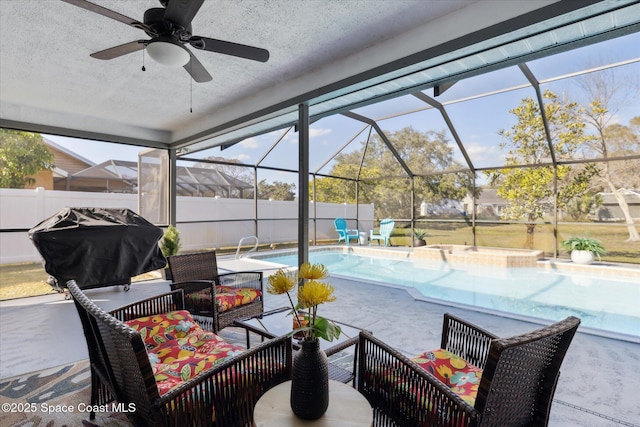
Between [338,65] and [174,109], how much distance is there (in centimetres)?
317

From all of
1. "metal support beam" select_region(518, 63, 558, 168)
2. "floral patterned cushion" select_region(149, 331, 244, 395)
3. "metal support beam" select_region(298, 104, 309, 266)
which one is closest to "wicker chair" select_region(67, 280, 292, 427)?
"floral patterned cushion" select_region(149, 331, 244, 395)

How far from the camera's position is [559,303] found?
17.3 feet

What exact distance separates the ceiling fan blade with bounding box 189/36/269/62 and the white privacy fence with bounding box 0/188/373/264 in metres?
5.21

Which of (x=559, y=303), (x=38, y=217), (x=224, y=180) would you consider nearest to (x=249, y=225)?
(x=224, y=180)

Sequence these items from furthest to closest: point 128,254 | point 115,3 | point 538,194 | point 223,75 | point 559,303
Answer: point 538,194
point 559,303
point 128,254
point 223,75
point 115,3

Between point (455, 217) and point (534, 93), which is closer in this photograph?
point (534, 93)

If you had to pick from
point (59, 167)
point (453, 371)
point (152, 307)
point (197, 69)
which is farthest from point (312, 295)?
point (59, 167)

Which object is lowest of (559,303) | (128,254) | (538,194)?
(559,303)

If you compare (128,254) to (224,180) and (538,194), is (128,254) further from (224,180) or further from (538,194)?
(538,194)

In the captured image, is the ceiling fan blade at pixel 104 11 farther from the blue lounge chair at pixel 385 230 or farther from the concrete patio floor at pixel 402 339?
the blue lounge chair at pixel 385 230

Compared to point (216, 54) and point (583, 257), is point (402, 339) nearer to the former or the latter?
point (216, 54)

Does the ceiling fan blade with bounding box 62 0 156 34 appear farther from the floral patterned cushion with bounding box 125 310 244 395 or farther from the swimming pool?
the swimming pool

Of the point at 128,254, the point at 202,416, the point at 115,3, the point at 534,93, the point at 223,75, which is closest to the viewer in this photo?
the point at 202,416

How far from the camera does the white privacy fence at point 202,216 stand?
593 centimetres
